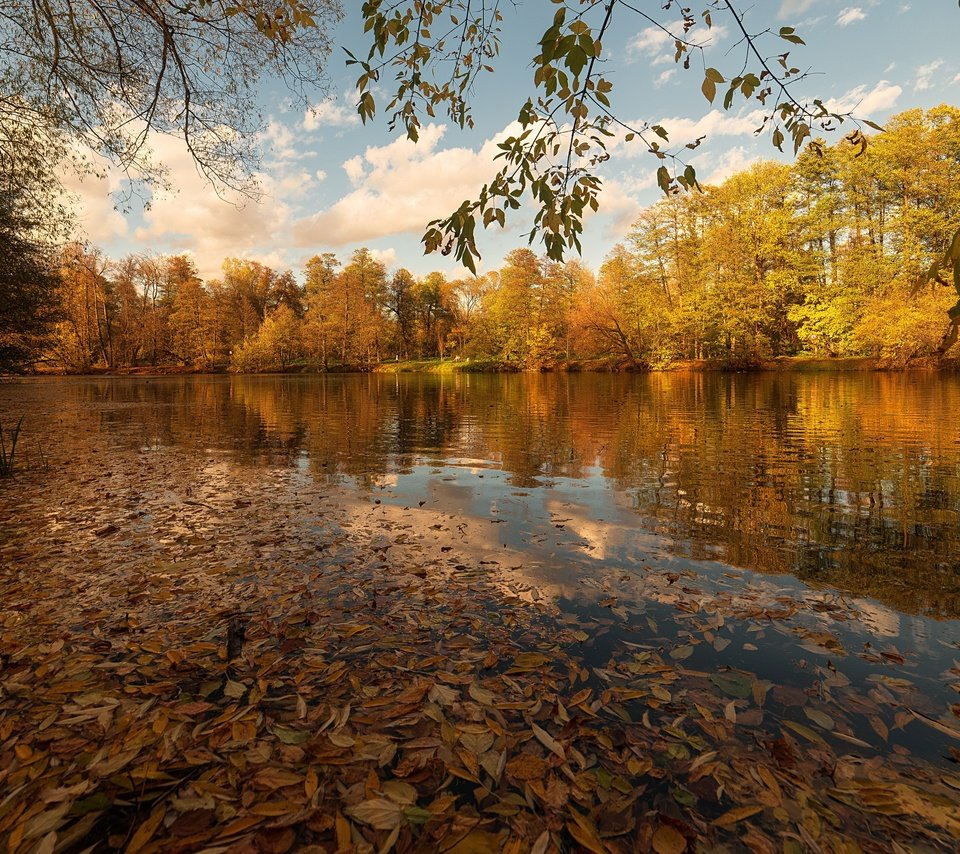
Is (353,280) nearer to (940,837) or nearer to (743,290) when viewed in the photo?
(743,290)

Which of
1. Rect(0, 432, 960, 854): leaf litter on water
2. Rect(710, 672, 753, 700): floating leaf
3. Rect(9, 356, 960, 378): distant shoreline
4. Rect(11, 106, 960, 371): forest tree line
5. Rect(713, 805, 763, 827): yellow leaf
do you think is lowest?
Rect(710, 672, 753, 700): floating leaf

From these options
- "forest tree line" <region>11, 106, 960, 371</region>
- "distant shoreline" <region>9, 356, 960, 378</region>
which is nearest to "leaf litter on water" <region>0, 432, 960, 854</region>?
"forest tree line" <region>11, 106, 960, 371</region>

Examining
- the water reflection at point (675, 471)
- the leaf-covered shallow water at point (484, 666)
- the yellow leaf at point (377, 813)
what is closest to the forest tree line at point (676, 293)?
the water reflection at point (675, 471)

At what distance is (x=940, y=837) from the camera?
2.20m

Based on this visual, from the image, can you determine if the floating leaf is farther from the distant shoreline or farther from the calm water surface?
the distant shoreline

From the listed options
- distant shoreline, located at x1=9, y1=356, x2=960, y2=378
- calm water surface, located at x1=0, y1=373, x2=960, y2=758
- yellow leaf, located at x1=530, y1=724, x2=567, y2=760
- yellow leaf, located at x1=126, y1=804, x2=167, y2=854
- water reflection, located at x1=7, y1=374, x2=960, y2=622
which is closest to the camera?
yellow leaf, located at x1=126, y1=804, x2=167, y2=854

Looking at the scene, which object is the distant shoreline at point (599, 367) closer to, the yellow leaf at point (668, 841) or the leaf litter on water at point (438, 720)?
the leaf litter on water at point (438, 720)

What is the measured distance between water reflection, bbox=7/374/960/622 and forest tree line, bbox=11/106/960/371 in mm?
9106

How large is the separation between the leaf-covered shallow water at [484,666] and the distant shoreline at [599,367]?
21037 mm

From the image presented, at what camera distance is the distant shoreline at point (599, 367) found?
39344mm

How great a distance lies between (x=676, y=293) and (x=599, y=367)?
41.8 ft

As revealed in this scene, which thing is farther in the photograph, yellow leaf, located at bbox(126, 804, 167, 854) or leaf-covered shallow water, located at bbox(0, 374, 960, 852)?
leaf-covered shallow water, located at bbox(0, 374, 960, 852)

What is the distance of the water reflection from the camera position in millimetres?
5684

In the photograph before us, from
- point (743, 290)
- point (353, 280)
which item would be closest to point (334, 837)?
point (743, 290)
